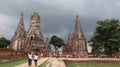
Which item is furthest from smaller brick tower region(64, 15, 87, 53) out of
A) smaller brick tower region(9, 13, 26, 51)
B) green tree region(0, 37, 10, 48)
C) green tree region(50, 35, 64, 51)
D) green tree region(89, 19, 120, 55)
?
green tree region(0, 37, 10, 48)

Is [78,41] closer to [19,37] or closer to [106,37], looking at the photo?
[19,37]

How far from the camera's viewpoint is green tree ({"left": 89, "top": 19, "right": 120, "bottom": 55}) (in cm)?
6450

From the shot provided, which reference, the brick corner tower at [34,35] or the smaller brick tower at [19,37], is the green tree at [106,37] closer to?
the brick corner tower at [34,35]

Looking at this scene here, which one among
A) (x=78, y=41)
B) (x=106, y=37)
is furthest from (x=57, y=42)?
(x=106, y=37)

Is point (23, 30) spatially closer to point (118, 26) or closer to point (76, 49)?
point (76, 49)

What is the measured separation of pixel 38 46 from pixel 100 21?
96.0 feet

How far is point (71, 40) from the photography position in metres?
93.8

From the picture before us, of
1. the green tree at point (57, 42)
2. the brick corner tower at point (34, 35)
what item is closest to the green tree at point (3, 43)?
the green tree at point (57, 42)

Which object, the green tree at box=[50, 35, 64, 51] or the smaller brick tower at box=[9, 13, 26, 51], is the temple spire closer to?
the smaller brick tower at box=[9, 13, 26, 51]

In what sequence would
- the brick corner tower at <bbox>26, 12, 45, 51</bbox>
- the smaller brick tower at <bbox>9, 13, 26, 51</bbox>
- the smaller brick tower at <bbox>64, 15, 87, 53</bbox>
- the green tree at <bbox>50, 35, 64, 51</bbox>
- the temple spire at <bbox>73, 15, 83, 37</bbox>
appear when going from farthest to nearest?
the green tree at <bbox>50, 35, 64, 51</bbox> < the smaller brick tower at <bbox>9, 13, 26, 51</bbox> < the brick corner tower at <bbox>26, 12, 45, 51</bbox> < the temple spire at <bbox>73, 15, 83, 37</bbox> < the smaller brick tower at <bbox>64, 15, 87, 53</bbox>

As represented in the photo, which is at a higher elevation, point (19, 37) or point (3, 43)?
point (19, 37)

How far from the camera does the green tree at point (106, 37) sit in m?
64.5

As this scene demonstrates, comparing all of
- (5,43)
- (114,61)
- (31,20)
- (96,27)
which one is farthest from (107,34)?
(5,43)

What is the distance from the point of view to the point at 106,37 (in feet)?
219
